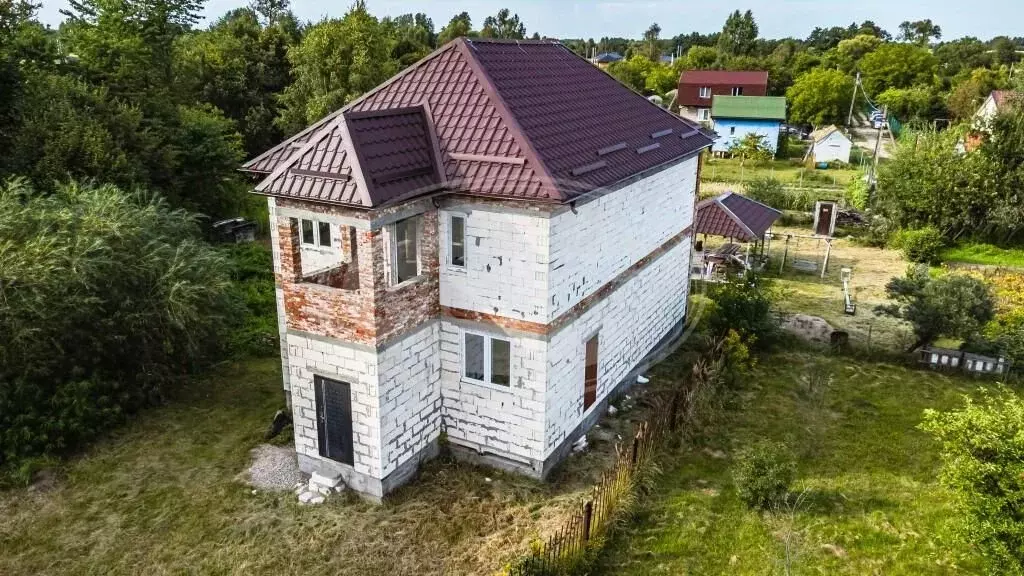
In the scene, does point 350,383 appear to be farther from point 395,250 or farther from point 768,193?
point 768,193

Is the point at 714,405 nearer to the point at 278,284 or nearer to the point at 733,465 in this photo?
the point at 733,465

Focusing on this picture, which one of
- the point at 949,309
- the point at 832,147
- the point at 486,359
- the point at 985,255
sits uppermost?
the point at 832,147

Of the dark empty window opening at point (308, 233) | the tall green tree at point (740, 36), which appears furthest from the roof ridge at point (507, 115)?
the tall green tree at point (740, 36)

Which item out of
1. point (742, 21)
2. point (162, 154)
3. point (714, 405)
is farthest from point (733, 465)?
point (742, 21)

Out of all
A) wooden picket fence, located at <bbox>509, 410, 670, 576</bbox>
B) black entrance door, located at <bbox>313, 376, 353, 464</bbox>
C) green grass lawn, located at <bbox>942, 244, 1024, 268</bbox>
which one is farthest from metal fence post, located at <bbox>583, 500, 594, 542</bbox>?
green grass lawn, located at <bbox>942, 244, 1024, 268</bbox>

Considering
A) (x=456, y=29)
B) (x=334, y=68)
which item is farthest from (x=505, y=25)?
(x=334, y=68)

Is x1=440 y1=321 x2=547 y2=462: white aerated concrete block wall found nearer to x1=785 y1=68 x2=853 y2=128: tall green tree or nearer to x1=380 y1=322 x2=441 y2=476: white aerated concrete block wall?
x1=380 y1=322 x2=441 y2=476: white aerated concrete block wall
